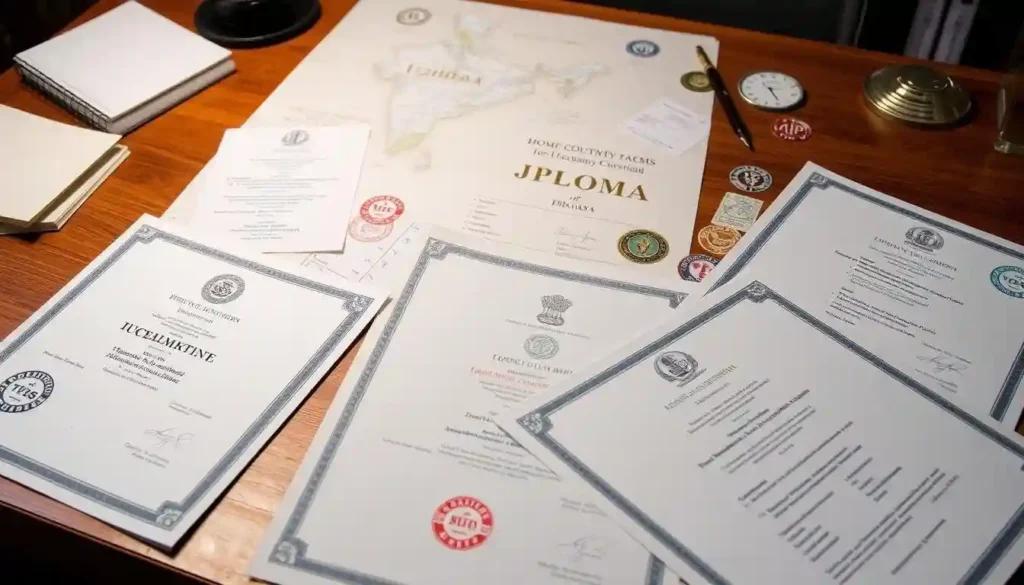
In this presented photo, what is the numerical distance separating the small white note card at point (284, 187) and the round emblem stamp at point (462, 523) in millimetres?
291

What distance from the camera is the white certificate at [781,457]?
0.56 meters

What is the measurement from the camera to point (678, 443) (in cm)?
61

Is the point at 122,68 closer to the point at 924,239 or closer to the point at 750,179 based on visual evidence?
the point at 750,179

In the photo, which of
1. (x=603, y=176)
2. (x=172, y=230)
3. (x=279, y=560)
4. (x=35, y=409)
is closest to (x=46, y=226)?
(x=172, y=230)

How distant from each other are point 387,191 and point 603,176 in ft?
0.74

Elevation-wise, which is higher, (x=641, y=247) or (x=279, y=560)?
(x=641, y=247)

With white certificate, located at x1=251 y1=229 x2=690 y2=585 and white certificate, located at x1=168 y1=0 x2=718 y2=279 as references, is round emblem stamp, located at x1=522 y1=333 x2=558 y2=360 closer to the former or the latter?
white certificate, located at x1=251 y1=229 x2=690 y2=585

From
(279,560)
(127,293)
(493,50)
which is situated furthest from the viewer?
(493,50)

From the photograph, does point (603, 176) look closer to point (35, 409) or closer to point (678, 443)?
point (678, 443)

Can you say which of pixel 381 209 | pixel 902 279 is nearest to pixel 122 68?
pixel 381 209

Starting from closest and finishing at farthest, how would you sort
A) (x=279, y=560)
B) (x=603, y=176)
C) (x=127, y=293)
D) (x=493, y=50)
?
(x=279, y=560)
(x=127, y=293)
(x=603, y=176)
(x=493, y=50)
